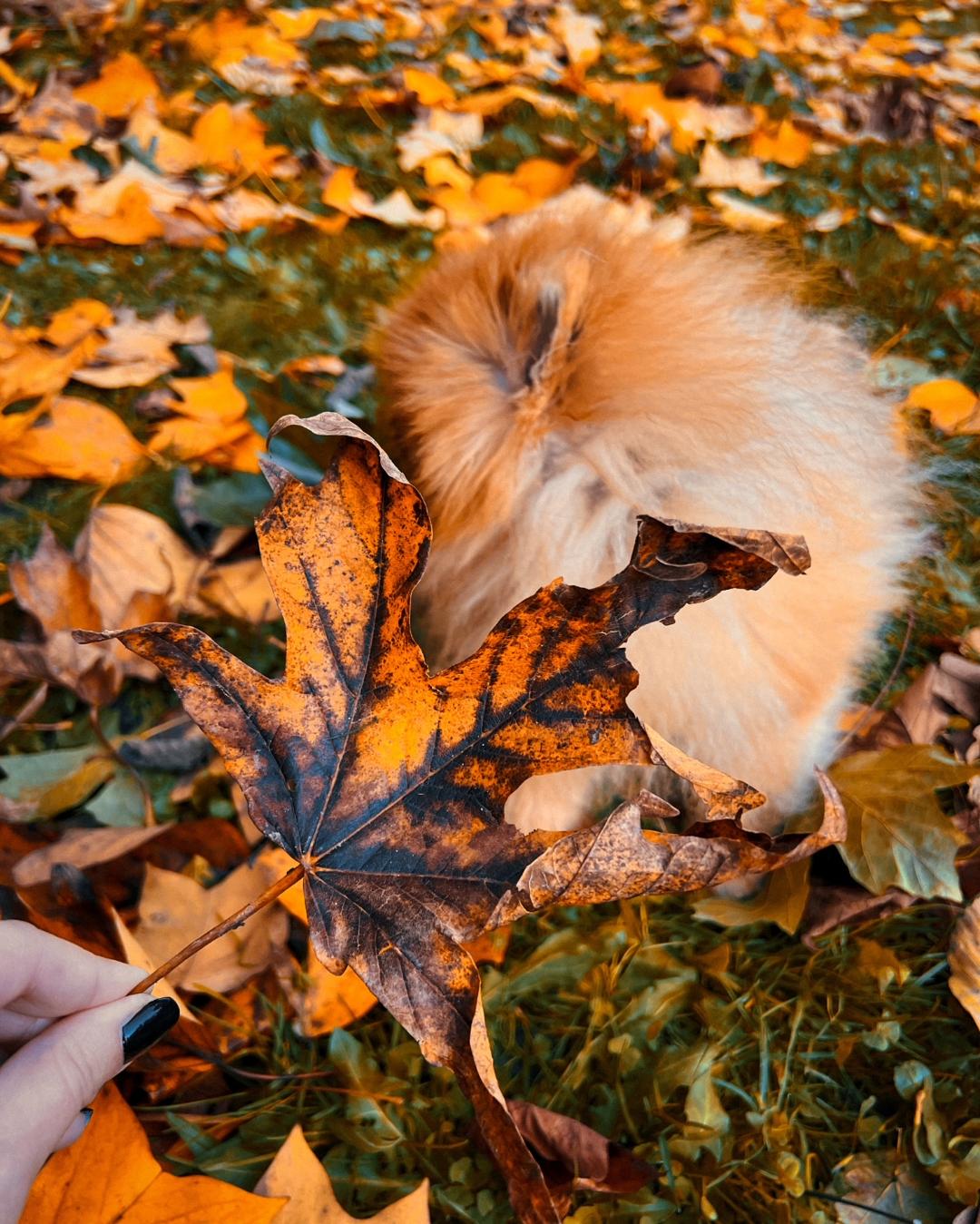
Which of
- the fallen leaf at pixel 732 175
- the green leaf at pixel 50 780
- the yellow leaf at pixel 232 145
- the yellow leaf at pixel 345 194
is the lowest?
the green leaf at pixel 50 780

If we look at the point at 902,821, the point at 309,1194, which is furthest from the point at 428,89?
the point at 309,1194

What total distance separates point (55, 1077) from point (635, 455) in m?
0.68

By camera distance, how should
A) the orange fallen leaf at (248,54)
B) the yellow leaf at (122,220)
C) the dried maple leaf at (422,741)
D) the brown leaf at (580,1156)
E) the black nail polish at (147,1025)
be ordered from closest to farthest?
the dried maple leaf at (422,741)
the black nail polish at (147,1025)
the brown leaf at (580,1156)
the yellow leaf at (122,220)
the orange fallen leaf at (248,54)

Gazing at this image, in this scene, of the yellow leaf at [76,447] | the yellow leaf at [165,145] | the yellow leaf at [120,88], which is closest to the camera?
the yellow leaf at [76,447]

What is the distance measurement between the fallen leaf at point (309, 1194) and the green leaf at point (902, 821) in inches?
19.7

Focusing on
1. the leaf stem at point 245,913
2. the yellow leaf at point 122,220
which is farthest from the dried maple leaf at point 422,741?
the yellow leaf at point 122,220

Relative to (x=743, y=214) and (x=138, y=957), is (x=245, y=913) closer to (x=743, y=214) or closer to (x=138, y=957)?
(x=138, y=957)

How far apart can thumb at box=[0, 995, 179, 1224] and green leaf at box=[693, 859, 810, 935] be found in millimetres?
560

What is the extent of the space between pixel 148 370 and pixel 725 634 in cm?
109

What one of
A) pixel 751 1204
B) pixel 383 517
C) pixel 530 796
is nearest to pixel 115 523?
pixel 530 796

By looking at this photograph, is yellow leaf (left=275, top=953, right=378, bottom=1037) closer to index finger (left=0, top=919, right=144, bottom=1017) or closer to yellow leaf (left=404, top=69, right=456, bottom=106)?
index finger (left=0, top=919, right=144, bottom=1017)

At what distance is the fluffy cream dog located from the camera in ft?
2.96

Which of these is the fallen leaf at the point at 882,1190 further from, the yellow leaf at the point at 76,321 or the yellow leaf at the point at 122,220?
the yellow leaf at the point at 122,220

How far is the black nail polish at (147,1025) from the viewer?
665mm
